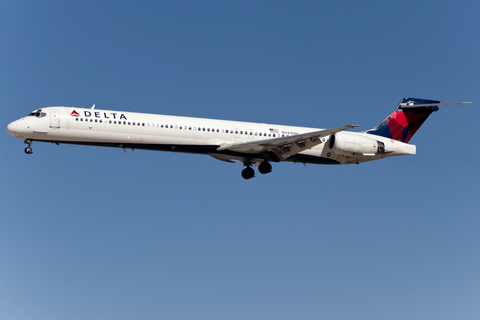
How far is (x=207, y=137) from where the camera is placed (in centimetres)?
3078

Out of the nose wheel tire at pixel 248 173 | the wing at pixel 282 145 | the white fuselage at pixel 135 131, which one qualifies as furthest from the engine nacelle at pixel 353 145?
the nose wheel tire at pixel 248 173

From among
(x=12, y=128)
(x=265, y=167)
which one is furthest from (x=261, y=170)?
(x=12, y=128)

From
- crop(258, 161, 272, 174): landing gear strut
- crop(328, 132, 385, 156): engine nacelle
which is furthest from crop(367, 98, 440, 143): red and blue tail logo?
crop(258, 161, 272, 174): landing gear strut

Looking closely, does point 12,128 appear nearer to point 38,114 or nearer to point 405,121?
point 38,114

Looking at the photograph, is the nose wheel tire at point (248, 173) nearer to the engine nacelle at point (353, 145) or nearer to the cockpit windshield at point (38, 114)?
the engine nacelle at point (353, 145)

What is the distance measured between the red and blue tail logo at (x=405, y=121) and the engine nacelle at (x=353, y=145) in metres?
2.41

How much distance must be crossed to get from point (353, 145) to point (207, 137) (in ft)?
28.1

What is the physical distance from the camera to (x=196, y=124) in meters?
30.7

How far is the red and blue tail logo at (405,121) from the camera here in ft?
116

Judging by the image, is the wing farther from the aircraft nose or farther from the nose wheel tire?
the aircraft nose

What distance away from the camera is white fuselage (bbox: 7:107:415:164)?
29.4m

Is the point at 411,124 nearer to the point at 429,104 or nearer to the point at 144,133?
the point at 429,104

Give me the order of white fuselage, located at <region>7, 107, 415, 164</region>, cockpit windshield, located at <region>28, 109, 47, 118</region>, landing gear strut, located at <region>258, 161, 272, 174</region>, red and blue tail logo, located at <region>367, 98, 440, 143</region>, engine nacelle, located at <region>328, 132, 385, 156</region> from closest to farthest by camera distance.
A: white fuselage, located at <region>7, 107, 415, 164</region> → cockpit windshield, located at <region>28, 109, 47, 118</region> → engine nacelle, located at <region>328, 132, 385, 156</region> → landing gear strut, located at <region>258, 161, 272, 174</region> → red and blue tail logo, located at <region>367, 98, 440, 143</region>

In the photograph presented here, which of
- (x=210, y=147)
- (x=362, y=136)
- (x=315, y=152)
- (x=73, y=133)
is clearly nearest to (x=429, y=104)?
(x=362, y=136)
